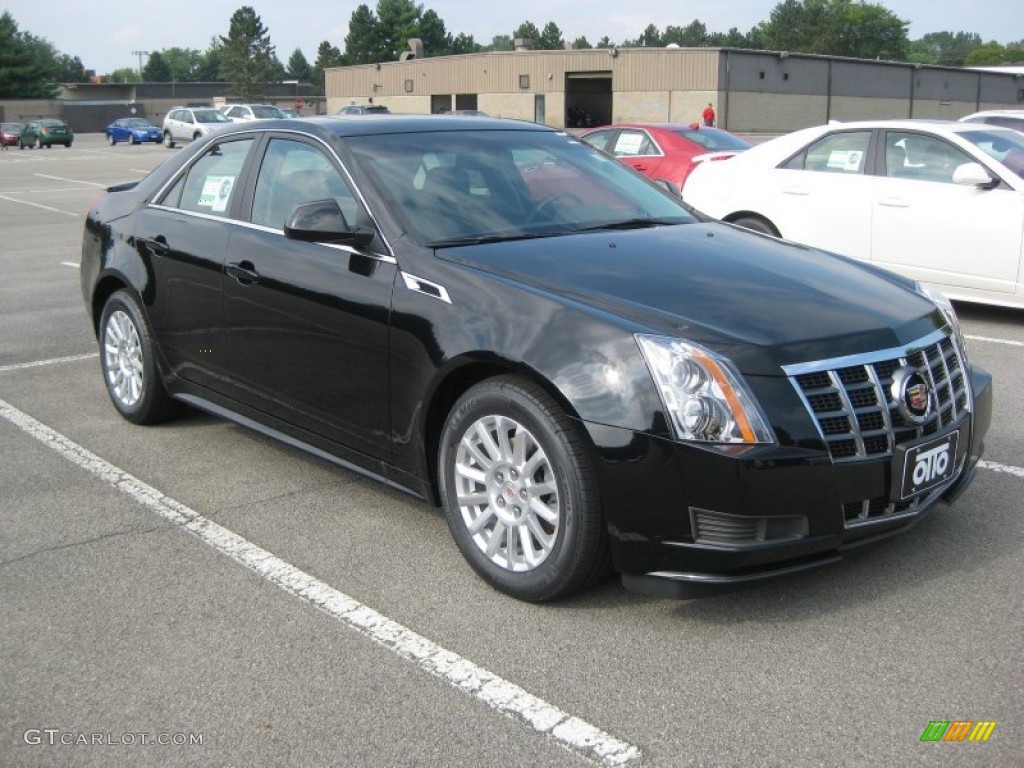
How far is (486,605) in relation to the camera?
383 centimetres

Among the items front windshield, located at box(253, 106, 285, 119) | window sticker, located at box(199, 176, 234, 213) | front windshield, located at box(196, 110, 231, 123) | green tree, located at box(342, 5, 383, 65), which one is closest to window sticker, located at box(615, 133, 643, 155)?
window sticker, located at box(199, 176, 234, 213)

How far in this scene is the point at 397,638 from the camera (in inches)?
141

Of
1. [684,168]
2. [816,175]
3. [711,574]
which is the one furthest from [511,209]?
[684,168]

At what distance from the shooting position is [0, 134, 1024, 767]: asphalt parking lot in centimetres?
299

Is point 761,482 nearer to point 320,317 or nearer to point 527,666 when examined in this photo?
point 527,666

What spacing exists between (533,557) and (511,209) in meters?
1.57

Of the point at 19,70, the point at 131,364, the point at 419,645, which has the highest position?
the point at 19,70

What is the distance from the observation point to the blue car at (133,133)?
187 ft

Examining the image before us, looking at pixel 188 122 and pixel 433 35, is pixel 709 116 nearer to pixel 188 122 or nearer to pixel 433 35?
pixel 188 122

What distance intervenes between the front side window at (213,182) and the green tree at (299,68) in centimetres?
18869

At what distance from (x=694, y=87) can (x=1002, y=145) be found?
44.3m

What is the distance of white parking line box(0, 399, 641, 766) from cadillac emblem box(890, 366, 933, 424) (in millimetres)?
1445

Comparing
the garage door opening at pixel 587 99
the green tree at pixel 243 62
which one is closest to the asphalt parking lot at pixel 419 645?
the garage door opening at pixel 587 99

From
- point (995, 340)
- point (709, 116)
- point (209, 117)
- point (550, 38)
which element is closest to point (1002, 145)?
point (995, 340)
